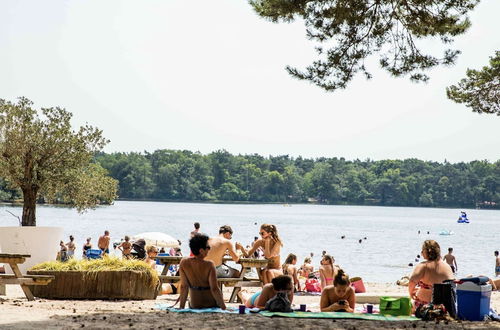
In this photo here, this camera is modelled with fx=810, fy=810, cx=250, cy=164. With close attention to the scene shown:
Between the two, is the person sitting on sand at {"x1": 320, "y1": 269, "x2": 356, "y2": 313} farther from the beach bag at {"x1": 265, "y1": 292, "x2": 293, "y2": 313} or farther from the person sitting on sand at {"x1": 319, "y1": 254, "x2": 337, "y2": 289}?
the person sitting on sand at {"x1": 319, "y1": 254, "x2": 337, "y2": 289}

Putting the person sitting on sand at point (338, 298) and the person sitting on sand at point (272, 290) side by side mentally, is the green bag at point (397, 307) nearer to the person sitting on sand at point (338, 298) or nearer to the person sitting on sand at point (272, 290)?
the person sitting on sand at point (338, 298)

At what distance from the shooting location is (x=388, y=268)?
4306 cm

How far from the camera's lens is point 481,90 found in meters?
17.4

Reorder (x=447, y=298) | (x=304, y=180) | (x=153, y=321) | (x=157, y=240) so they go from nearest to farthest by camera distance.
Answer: (x=153, y=321) → (x=447, y=298) → (x=157, y=240) → (x=304, y=180)

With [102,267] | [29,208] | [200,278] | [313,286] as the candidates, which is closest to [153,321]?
[200,278]

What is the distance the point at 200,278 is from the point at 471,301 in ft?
9.65

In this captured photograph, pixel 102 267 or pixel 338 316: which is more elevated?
pixel 102 267

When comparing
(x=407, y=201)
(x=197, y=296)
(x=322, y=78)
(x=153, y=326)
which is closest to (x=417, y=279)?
(x=197, y=296)

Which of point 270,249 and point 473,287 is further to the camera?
point 270,249

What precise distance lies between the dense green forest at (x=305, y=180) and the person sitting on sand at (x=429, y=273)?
505ft

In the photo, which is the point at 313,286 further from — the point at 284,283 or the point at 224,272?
the point at 284,283

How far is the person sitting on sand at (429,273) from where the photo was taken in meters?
9.02

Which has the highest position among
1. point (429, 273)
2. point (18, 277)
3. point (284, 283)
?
point (429, 273)

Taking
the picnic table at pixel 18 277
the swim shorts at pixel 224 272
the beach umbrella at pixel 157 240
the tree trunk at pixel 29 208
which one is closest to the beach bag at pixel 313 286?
the swim shorts at pixel 224 272
